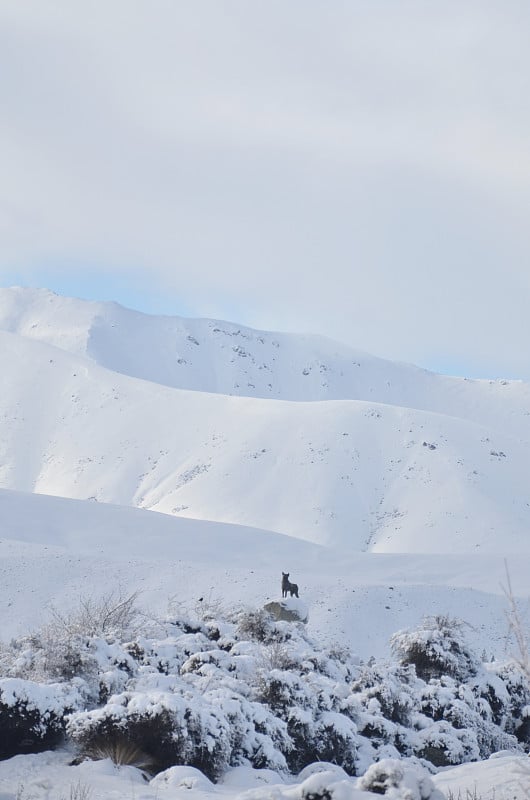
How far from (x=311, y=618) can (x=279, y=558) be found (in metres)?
13.0

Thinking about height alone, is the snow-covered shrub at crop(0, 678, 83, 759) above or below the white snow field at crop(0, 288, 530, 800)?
below

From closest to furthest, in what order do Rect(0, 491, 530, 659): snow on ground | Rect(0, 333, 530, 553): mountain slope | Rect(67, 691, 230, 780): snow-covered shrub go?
Rect(67, 691, 230, 780): snow-covered shrub < Rect(0, 491, 530, 659): snow on ground < Rect(0, 333, 530, 553): mountain slope

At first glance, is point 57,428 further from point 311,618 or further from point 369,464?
point 311,618

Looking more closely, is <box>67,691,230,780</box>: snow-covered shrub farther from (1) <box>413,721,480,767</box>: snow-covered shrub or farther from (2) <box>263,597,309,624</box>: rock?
(2) <box>263,597,309,624</box>: rock

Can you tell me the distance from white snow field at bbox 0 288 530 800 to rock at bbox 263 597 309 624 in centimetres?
409

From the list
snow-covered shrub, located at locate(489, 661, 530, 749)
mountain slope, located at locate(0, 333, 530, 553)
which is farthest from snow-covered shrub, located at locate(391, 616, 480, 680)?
mountain slope, located at locate(0, 333, 530, 553)

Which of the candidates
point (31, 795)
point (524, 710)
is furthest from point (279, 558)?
point (31, 795)

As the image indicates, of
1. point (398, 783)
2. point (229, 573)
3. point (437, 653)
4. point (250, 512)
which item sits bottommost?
point (398, 783)

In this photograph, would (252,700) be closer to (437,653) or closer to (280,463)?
(437,653)

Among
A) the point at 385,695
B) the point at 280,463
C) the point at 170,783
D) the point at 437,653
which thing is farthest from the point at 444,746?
the point at 280,463

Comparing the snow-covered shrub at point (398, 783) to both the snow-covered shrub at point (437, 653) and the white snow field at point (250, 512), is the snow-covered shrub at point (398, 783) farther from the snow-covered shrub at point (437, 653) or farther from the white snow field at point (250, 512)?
the snow-covered shrub at point (437, 653)

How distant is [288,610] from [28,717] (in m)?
18.9

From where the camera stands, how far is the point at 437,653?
991 inches

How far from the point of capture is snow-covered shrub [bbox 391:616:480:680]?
983 inches
